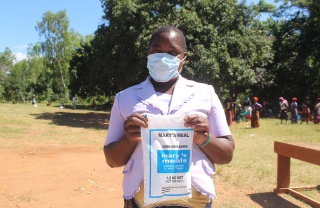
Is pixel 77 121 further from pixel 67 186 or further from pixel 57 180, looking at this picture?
pixel 67 186

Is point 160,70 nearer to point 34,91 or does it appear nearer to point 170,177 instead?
point 170,177

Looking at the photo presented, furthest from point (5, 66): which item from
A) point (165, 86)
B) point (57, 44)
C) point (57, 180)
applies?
point (165, 86)

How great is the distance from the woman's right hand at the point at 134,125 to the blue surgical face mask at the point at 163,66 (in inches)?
11.3

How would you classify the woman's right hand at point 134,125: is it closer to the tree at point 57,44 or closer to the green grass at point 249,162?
the green grass at point 249,162

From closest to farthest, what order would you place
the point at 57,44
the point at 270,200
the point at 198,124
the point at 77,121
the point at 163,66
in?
the point at 198,124 → the point at 163,66 → the point at 270,200 → the point at 77,121 → the point at 57,44

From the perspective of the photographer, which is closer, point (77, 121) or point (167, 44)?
point (167, 44)

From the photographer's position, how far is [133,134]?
1.60m

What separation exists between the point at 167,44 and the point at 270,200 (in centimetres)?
475

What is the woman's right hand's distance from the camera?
156 centimetres

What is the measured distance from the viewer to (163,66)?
1.72 m

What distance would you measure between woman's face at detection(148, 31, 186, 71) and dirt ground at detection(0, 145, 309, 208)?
13.0 feet

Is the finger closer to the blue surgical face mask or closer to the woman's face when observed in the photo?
the blue surgical face mask

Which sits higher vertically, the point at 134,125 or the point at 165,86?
the point at 165,86

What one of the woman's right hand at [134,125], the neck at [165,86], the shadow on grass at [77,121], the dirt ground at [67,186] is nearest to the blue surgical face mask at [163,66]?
the neck at [165,86]
